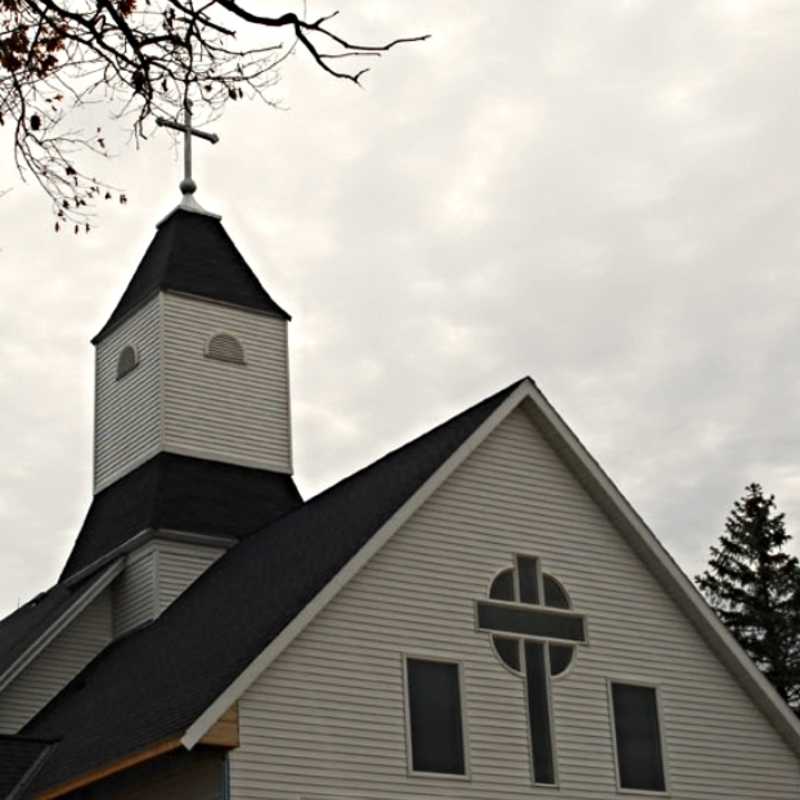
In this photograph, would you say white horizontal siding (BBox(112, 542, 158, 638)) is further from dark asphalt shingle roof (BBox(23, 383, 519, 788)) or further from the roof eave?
the roof eave

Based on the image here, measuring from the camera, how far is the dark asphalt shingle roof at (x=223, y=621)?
2045 cm

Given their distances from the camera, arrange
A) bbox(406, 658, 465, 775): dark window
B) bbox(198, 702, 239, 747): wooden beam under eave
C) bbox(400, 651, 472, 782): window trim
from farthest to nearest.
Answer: bbox(406, 658, 465, 775): dark window
bbox(400, 651, 472, 782): window trim
bbox(198, 702, 239, 747): wooden beam under eave

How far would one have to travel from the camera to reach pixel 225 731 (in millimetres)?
19094

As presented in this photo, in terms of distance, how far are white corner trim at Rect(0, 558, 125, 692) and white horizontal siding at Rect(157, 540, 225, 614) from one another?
104cm

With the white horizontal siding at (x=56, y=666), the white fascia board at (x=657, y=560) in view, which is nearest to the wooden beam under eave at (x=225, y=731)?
the white fascia board at (x=657, y=560)

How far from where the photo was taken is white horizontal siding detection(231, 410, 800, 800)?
2011 centimetres

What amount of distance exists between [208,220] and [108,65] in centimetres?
2386

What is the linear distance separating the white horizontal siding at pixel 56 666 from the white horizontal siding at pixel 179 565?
1358 millimetres

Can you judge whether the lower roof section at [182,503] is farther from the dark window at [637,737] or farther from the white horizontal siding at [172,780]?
the dark window at [637,737]

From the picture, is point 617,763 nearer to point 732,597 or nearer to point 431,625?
point 431,625

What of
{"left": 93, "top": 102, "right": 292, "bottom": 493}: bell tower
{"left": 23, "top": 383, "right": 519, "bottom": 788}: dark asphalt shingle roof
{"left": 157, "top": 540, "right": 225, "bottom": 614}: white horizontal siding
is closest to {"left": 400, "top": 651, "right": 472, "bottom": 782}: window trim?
{"left": 23, "top": 383, "right": 519, "bottom": 788}: dark asphalt shingle roof

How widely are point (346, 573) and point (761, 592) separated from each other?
3389cm

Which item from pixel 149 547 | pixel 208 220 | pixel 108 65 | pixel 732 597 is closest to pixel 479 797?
pixel 149 547

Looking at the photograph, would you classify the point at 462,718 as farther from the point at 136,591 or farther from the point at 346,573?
the point at 136,591
